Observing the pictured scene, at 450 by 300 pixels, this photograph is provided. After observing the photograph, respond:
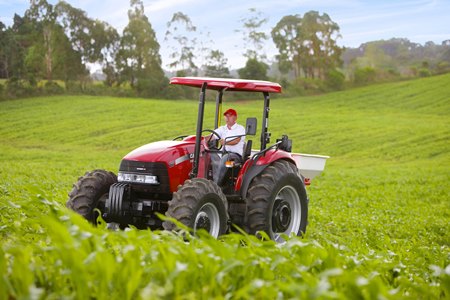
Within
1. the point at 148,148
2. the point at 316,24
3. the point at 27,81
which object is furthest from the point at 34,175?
the point at 316,24

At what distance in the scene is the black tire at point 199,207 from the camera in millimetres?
6980

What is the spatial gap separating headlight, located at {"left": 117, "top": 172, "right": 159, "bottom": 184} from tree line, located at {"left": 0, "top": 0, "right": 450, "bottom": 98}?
3429 cm

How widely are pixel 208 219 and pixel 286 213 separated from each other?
1.63 metres

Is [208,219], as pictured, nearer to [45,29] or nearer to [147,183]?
[147,183]

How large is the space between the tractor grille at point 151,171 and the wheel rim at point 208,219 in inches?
26.6

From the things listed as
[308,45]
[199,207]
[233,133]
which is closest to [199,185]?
[199,207]

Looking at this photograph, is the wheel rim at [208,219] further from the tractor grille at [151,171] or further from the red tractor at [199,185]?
the tractor grille at [151,171]

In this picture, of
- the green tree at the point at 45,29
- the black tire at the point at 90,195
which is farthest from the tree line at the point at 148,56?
the black tire at the point at 90,195

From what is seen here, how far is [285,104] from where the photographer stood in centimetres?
5134

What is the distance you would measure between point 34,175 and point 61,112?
2270 cm

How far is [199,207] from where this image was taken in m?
7.11

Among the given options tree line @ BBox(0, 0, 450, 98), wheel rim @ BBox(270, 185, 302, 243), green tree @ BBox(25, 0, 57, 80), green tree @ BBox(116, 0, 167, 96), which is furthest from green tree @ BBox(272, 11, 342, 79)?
wheel rim @ BBox(270, 185, 302, 243)

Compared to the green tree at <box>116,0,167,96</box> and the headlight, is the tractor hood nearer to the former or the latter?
the headlight

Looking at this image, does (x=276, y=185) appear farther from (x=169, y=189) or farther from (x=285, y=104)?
(x=285, y=104)
